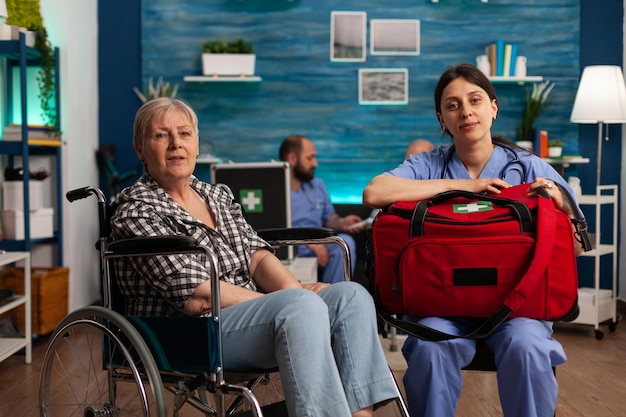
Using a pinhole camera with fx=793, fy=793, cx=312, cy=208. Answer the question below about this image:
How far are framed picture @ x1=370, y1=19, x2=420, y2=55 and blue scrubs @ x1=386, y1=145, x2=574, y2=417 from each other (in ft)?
11.9

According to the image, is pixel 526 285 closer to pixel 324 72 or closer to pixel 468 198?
pixel 468 198

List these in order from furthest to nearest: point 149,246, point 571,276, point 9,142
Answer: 1. point 9,142
2. point 571,276
3. point 149,246

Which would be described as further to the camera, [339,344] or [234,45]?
[234,45]

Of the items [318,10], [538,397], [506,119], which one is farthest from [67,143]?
[538,397]

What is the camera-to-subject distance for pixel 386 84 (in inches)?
213

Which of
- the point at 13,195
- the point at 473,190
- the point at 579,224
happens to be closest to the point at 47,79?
the point at 13,195

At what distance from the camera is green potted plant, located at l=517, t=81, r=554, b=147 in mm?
5274

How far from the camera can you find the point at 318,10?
5.41 m

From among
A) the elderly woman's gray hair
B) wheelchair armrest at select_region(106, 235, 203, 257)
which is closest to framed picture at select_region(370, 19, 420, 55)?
the elderly woman's gray hair

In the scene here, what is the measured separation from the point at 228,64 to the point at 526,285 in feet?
12.2

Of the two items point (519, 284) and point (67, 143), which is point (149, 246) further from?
point (67, 143)

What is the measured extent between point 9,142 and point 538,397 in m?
2.96

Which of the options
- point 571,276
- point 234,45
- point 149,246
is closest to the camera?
point 149,246

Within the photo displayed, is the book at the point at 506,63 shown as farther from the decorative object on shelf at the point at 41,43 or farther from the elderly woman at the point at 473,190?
the elderly woman at the point at 473,190
